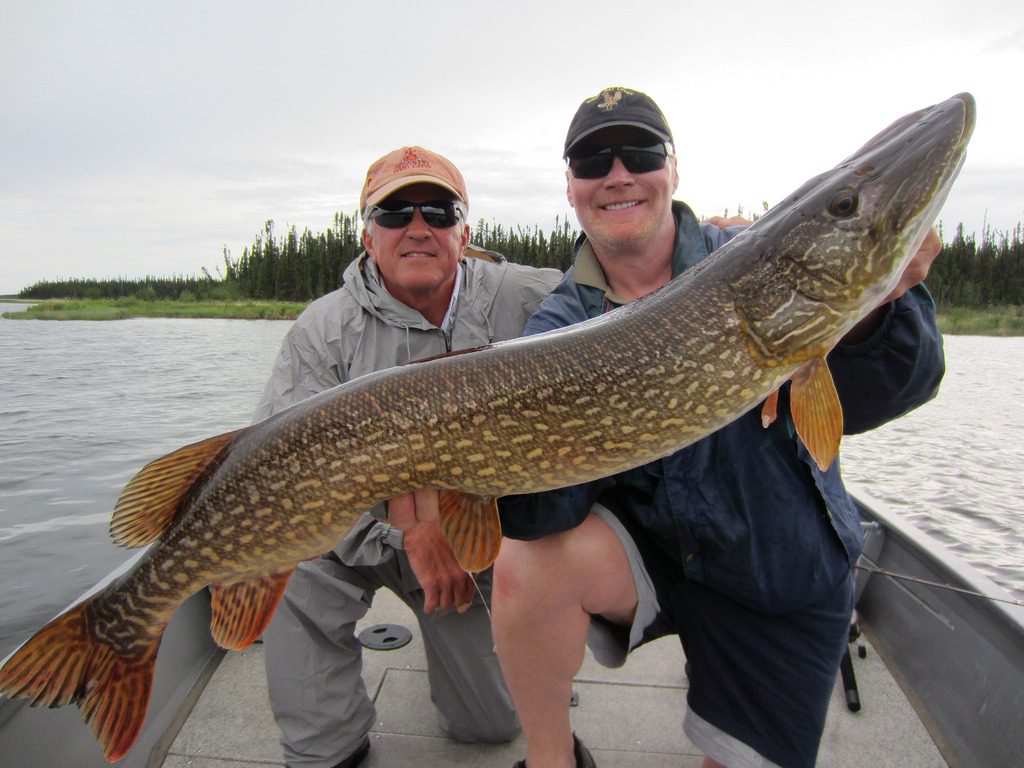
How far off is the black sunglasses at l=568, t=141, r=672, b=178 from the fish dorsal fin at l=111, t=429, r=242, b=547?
54.0 inches

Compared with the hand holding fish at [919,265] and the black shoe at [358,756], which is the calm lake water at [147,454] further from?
the hand holding fish at [919,265]

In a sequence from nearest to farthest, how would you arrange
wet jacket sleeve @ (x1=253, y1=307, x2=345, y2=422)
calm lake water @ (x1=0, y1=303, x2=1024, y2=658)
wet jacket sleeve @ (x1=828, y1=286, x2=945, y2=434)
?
1. wet jacket sleeve @ (x1=828, y1=286, x2=945, y2=434)
2. wet jacket sleeve @ (x1=253, y1=307, x2=345, y2=422)
3. calm lake water @ (x1=0, y1=303, x2=1024, y2=658)

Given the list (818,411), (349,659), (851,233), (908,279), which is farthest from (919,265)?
(349,659)

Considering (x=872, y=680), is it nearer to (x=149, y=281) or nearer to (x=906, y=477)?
(x=906, y=477)

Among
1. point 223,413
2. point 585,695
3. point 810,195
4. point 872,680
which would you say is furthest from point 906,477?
point 223,413

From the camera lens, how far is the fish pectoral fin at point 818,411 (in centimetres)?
153

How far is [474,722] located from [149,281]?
70.6m

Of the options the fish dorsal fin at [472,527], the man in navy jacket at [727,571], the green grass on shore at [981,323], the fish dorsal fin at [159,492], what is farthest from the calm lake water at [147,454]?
the green grass on shore at [981,323]

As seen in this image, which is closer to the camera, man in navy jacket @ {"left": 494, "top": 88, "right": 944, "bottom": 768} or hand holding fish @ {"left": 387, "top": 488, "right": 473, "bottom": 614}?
man in navy jacket @ {"left": 494, "top": 88, "right": 944, "bottom": 768}

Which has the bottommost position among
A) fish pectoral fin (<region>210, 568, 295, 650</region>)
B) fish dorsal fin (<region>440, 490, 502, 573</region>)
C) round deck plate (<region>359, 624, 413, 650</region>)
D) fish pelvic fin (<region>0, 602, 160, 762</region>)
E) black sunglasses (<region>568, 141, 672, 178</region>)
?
Answer: round deck plate (<region>359, 624, 413, 650</region>)

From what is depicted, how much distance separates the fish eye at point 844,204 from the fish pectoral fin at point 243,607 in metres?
1.59

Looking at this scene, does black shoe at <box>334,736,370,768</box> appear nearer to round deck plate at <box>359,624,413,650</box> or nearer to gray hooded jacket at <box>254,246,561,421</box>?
round deck plate at <box>359,624,413,650</box>

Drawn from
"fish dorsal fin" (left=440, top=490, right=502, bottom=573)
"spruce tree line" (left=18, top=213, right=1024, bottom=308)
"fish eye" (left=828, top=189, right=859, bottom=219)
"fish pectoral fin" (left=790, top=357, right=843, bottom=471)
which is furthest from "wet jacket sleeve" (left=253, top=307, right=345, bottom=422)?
"spruce tree line" (left=18, top=213, right=1024, bottom=308)

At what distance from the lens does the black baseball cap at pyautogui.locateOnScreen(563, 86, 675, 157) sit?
2.16 m
